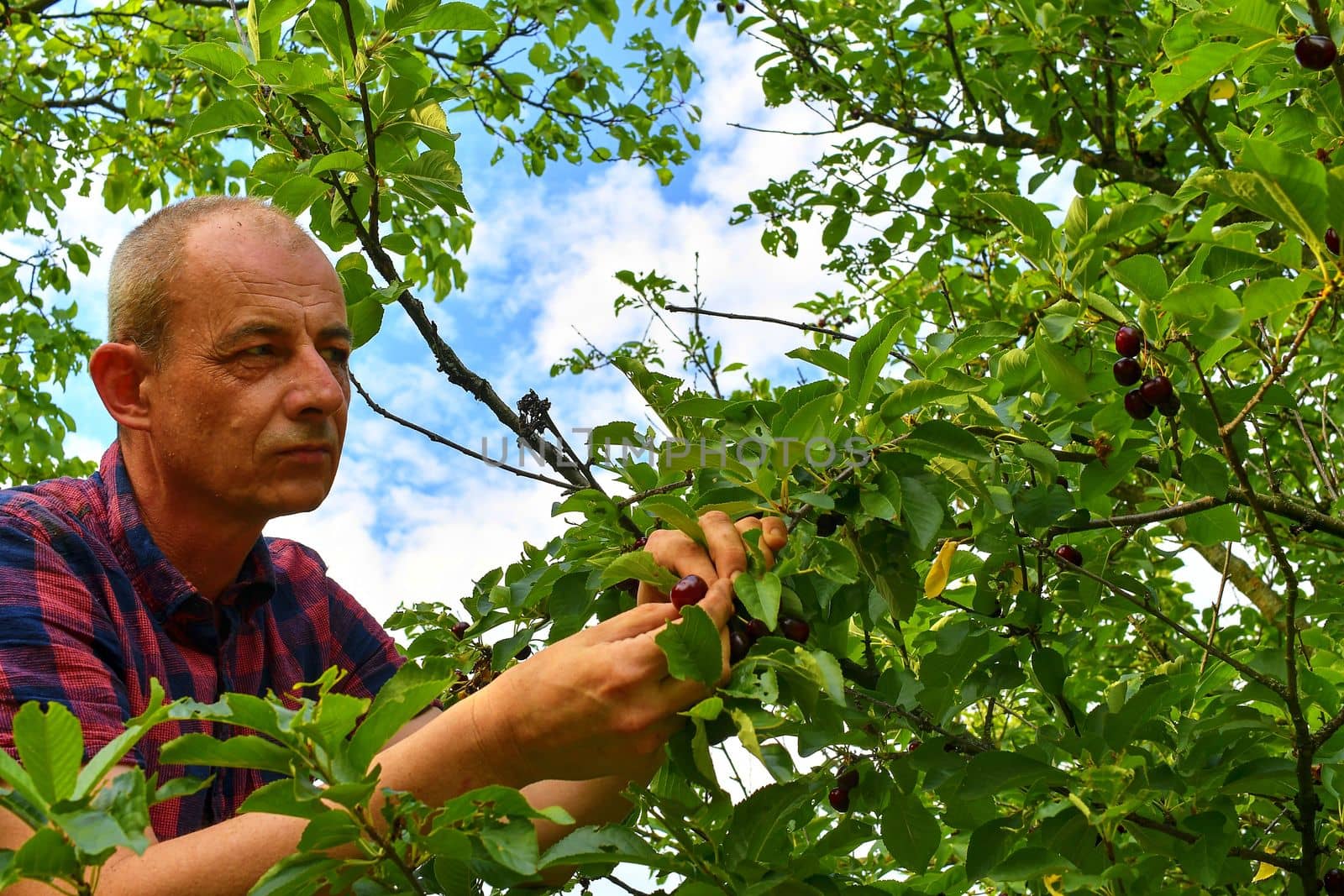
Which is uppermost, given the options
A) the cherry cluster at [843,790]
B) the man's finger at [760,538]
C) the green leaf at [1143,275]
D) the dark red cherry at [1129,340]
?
the green leaf at [1143,275]

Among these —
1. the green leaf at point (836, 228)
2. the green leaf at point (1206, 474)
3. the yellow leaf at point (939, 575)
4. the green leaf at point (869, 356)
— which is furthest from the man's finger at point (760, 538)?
the green leaf at point (836, 228)

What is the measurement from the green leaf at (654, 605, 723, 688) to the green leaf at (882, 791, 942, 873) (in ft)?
2.04

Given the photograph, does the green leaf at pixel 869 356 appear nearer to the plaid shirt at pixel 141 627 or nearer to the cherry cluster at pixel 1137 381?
the cherry cluster at pixel 1137 381

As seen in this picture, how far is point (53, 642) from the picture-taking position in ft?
5.29

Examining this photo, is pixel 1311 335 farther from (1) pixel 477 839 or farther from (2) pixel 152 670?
(2) pixel 152 670

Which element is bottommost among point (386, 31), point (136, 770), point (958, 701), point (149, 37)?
A: point (136, 770)

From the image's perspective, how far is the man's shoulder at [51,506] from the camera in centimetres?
178

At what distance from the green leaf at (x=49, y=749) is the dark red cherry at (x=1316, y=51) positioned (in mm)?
1977

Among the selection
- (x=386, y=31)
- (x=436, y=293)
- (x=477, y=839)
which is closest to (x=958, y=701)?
(x=477, y=839)

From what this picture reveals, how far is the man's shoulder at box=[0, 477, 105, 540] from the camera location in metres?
1.78

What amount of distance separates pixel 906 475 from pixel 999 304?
10.0 ft

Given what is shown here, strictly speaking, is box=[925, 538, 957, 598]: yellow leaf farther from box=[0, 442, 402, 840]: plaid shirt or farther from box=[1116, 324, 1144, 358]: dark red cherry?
box=[0, 442, 402, 840]: plaid shirt

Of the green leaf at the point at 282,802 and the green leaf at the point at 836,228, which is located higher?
the green leaf at the point at 836,228

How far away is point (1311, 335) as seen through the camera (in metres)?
2.57
